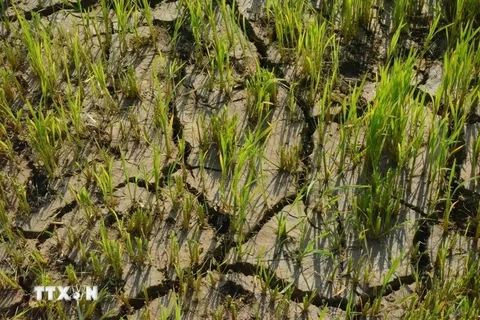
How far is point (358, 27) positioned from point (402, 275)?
1.23 metres

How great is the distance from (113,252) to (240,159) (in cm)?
53

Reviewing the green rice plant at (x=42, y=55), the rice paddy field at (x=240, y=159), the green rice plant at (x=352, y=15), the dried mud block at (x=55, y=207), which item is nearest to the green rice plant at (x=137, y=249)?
the rice paddy field at (x=240, y=159)

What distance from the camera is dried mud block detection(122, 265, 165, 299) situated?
2.50 m

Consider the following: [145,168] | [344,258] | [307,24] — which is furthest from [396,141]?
[145,168]

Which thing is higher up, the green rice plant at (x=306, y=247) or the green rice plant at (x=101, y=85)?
the green rice plant at (x=101, y=85)

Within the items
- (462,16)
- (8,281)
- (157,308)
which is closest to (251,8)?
(462,16)

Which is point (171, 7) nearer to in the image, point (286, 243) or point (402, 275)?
point (286, 243)

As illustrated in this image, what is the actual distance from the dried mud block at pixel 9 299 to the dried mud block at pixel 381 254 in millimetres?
1077

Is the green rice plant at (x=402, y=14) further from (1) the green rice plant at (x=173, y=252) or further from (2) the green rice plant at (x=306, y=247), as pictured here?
(1) the green rice plant at (x=173, y=252)

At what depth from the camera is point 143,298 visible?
248 cm

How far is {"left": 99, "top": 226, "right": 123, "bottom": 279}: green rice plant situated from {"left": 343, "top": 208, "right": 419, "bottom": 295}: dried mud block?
0.75 m

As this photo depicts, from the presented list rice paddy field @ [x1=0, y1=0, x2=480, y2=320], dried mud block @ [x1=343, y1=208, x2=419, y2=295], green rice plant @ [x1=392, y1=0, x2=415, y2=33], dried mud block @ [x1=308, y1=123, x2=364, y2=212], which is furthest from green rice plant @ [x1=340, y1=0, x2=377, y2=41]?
dried mud block @ [x1=343, y1=208, x2=419, y2=295]

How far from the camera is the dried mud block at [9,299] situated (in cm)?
246

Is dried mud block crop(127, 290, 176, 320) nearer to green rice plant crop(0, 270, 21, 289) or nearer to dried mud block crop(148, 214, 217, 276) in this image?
dried mud block crop(148, 214, 217, 276)
